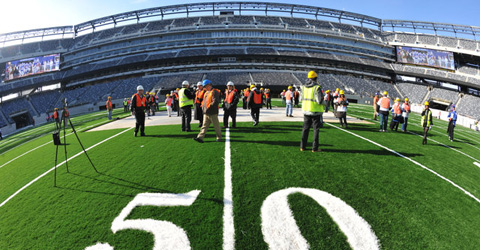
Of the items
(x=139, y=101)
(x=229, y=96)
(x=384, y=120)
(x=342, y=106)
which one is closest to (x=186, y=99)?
(x=229, y=96)

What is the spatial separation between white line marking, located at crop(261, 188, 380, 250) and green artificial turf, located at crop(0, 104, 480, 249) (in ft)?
0.33

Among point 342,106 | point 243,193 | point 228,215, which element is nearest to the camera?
point 228,215

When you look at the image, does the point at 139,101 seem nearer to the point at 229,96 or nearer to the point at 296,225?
the point at 229,96

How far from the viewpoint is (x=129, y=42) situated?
52.4 meters

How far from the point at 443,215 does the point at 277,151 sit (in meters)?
3.69

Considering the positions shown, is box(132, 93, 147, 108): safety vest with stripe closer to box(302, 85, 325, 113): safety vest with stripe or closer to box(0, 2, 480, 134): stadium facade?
box(302, 85, 325, 113): safety vest with stripe

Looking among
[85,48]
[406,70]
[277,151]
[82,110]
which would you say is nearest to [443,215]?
[277,151]

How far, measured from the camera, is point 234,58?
155 feet

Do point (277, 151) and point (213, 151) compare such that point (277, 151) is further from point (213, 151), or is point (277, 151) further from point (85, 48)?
point (85, 48)

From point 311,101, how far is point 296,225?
368cm

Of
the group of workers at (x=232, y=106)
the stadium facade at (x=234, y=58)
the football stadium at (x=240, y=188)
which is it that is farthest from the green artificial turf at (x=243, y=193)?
the stadium facade at (x=234, y=58)

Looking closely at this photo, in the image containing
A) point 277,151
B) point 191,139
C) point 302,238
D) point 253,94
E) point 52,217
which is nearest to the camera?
point 302,238

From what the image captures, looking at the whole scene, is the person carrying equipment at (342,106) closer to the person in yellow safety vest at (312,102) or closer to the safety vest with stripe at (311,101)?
the person in yellow safety vest at (312,102)

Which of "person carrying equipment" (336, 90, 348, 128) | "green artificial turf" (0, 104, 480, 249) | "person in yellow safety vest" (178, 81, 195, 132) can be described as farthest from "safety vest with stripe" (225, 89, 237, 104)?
"person carrying equipment" (336, 90, 348, 128)
